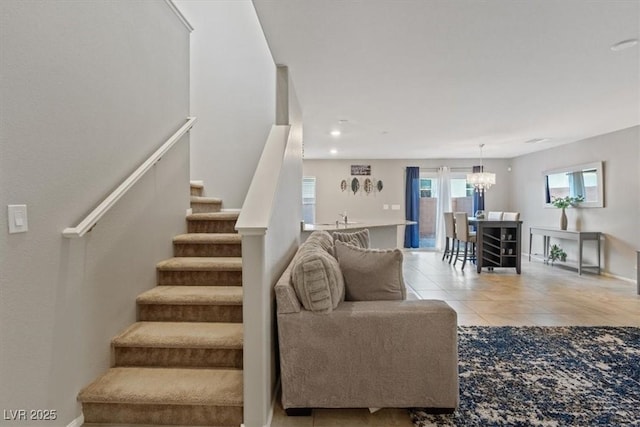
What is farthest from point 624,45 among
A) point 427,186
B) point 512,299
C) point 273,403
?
point 427,186

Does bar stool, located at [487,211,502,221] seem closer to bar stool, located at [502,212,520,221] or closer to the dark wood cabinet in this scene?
bar stool, located at [502,212,520,221]

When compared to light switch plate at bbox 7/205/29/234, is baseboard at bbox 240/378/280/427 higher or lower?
lower

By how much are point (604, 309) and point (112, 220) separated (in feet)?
16.7

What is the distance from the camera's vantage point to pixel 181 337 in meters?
2.08

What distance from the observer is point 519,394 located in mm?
2150

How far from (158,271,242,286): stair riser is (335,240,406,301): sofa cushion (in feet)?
3.00

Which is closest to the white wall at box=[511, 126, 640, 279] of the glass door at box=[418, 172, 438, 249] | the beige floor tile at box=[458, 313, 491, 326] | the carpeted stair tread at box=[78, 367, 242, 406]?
the glass door at box=[418, 172, 438, 249]

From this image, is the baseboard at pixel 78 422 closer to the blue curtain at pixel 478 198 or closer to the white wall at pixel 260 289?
the white wall at pixel 260 289

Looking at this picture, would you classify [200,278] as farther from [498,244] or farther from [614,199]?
[614,199]

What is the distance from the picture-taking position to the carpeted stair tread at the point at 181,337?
2.05m

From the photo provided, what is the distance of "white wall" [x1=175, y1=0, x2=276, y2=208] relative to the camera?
414 cm

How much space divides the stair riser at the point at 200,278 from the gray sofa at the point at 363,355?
864 mm

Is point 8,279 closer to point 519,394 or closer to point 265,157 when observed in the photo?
point 265,157

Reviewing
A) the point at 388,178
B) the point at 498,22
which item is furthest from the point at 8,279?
the point at 388,178
